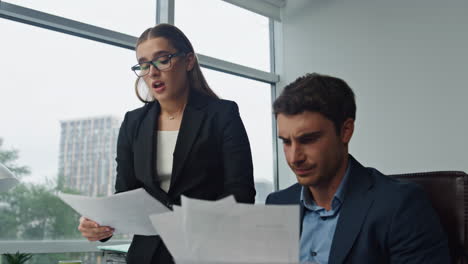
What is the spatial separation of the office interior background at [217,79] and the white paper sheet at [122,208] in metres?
1.53

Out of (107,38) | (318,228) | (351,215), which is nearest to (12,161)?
(107,38)

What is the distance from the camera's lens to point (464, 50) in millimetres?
2803

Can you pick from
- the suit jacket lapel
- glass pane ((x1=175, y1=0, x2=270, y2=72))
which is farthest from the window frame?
the suit jacket lapel

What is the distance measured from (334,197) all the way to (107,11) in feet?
7.76

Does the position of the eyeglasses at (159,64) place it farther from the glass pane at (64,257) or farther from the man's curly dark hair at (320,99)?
the glass pane at (64,257)

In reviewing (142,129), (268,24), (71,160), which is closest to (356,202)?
Result: (142,129)

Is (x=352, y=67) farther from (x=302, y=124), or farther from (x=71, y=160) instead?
(x=302, y=124)

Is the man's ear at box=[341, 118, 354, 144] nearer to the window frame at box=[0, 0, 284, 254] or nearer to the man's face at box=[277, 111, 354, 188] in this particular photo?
the man's face at box=[277, 111, 354, 188]

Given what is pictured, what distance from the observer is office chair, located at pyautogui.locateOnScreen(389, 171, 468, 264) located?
1026mm

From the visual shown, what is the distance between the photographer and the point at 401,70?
3158mm

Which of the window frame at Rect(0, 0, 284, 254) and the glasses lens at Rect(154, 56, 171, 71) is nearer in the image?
the glasses lens at Rect(154, 56, 171, 71)

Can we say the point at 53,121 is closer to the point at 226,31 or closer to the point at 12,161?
the point at 12,161

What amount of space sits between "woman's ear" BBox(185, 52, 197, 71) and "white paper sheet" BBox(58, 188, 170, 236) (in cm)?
59

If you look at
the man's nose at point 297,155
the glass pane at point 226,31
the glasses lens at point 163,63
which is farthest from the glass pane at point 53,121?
the man's nose at point 297,155
